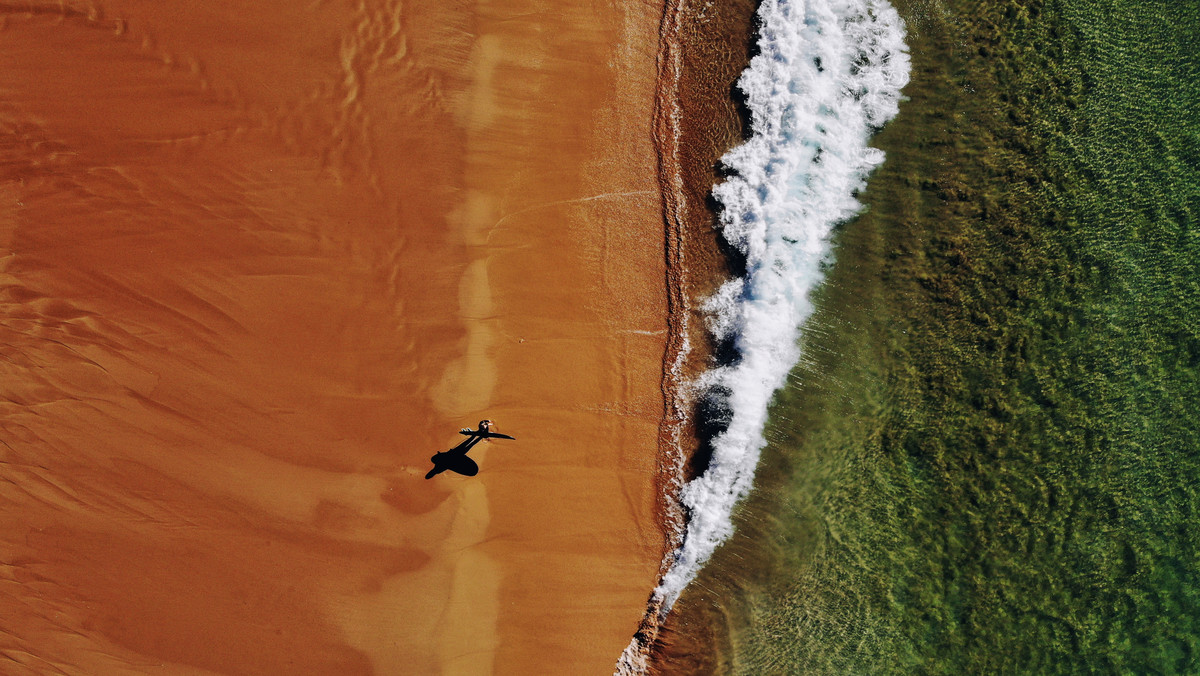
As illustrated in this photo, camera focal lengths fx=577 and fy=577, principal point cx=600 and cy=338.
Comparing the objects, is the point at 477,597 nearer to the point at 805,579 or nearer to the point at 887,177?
the point at 805,579

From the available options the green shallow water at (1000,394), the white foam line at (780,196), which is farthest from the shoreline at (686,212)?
the green shallow water at (1000,394)

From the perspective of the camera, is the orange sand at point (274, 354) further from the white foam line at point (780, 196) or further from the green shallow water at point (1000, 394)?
the green shallow water at point (1000, 394)

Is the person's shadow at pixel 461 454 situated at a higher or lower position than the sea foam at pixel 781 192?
lower

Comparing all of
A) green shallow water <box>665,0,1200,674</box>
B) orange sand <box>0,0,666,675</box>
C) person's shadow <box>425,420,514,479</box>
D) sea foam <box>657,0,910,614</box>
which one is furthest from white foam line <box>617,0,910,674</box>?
person's shadow <box>425,420,514,479</box>

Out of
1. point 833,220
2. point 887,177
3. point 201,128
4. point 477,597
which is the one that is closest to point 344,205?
point 201,128

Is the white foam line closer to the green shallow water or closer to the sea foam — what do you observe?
the sea foam
